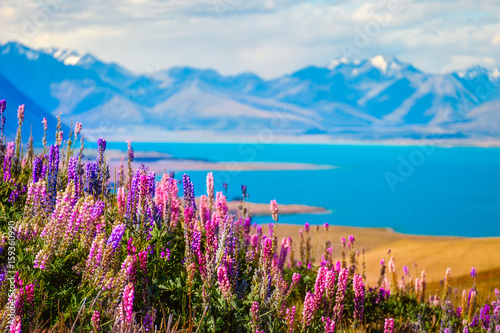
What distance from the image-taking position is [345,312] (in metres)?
6.81

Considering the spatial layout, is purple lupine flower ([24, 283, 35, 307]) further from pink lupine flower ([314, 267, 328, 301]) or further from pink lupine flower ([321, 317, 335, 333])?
pink lupine flower ([321, 317, 335, 333])

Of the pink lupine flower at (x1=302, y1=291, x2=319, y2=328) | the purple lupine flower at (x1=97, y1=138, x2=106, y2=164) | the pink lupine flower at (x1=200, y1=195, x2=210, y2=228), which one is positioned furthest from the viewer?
the pink lupine flower at (x1=200, y1=195, x2=210, y2=228)

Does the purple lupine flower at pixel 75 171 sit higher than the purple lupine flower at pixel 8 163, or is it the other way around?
the purple lupine flower at pixel 8 163

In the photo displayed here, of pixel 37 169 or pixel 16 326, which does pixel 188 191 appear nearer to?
pixel 37 169

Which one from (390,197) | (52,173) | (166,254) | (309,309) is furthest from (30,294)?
(390,197)

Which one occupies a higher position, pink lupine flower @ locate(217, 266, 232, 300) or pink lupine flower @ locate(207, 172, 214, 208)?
pink lupine flower @ locate(207, 172, 214, 208)

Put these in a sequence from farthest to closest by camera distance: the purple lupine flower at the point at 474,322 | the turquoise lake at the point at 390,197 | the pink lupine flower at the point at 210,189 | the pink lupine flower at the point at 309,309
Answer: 1. the turquoise lake at the point at 390,197
2. the purple lupine flower at the point at 474,322
3. the pink lupine flower at the point at 210,189
4. the pink lupine flower at the point at 309,309

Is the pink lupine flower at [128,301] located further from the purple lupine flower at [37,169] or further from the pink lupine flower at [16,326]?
the purple lupine flower at [37,169]

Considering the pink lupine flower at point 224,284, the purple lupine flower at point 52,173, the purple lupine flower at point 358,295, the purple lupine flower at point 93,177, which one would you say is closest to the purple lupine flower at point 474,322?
the purple lupine flower at point 358,295

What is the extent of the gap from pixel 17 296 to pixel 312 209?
→ 67.1 metres

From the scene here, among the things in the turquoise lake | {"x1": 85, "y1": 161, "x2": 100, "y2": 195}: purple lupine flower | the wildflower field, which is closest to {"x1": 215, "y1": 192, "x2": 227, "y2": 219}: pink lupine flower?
the wildflower field

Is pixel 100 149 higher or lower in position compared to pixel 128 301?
higher

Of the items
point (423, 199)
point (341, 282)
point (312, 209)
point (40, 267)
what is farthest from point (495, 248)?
point (423, 199)

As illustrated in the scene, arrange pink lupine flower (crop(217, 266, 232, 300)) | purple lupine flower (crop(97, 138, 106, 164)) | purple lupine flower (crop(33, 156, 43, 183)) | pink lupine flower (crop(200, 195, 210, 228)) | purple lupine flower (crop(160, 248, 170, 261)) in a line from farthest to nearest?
pink lupine flower (crop(200, 195, 210, 228)) < purple lupine flower (crop(33, 156, 43, 183)) < purple lupine flower (crop(97, 138, 106, 164)) < purple lupine flower (crop(160, 248, 170, 261)) < pink lupine flower (crop(217, 266, 232, 300))
